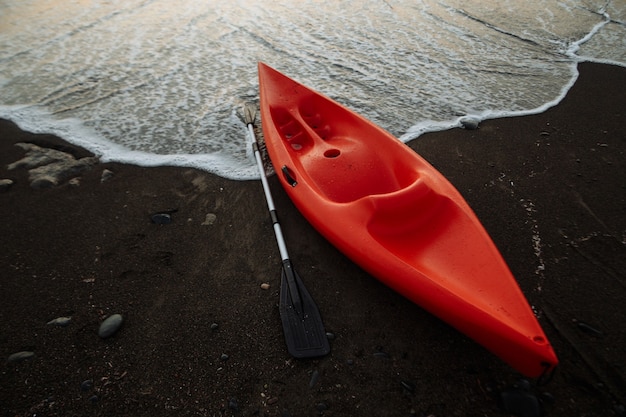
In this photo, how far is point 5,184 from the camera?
318 cm

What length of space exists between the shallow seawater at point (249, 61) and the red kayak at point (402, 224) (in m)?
0.82

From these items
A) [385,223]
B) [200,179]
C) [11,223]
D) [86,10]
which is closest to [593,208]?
[385,223]

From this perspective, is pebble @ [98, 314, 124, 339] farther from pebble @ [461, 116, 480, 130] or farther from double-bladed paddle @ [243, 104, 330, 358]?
pebble @ [461, 116, 480, 130]

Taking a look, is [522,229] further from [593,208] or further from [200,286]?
[200,286]

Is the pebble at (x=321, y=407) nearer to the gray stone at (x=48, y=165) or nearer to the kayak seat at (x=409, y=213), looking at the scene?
the kayak seat at (x=409, y=213)

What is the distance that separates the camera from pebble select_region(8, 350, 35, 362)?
2.02 metres

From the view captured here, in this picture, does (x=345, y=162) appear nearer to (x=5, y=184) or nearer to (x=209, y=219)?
(x=209, y=219)

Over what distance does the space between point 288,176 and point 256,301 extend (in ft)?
3.21

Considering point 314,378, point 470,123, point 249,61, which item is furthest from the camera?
point 249,61

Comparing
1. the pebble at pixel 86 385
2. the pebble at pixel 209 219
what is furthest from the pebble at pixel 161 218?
the pebble at pixel 86 385

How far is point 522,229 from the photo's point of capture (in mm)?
2756

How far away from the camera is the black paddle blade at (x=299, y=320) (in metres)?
2.08

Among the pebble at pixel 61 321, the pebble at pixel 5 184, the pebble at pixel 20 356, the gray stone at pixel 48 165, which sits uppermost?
the gray stone at pixel 48 165

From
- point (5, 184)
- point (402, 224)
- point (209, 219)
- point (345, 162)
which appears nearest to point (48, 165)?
point (5, 184)
